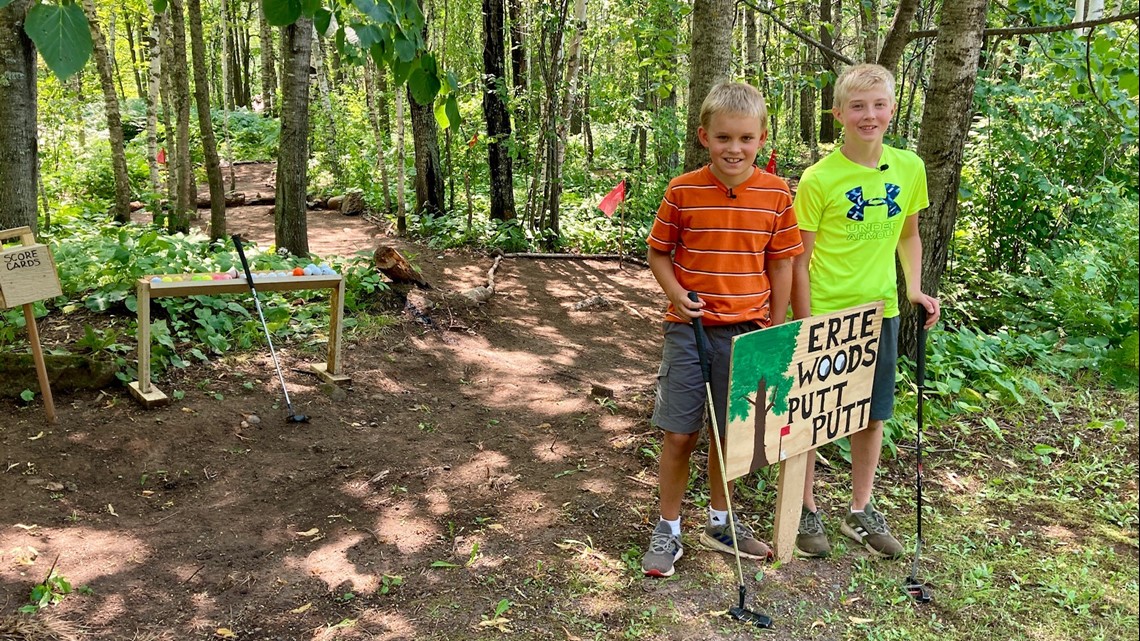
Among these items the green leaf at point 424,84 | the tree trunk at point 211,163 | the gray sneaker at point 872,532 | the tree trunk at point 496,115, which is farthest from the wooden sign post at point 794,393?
the tree trunk at point 496,115

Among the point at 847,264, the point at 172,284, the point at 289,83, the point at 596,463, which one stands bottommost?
the point at 596,463

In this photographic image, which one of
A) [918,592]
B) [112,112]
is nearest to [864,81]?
[918,592]

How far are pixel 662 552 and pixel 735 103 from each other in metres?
1.79

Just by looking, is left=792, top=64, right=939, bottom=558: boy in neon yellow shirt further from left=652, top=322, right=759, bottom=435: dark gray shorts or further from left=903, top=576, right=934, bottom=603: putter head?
left=652, top=322, right=759, bottom=435: dark gray shorts

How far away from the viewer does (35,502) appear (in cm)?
384

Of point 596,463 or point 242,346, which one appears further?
point 242,346

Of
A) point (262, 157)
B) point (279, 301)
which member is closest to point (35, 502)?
point (279, 301)

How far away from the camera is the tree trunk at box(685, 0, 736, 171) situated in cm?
467

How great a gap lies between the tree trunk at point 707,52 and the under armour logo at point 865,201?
1566 mm

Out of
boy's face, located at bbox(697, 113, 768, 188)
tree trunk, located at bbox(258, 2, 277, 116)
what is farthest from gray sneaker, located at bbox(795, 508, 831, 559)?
tree trunk, located at bbox(258, 2, 277, 116)

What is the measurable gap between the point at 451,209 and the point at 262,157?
41.2 ft

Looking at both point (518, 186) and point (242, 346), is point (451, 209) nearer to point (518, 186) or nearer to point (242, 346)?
point (518, 186)

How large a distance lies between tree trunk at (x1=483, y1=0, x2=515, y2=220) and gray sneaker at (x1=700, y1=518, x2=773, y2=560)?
8.00 metres

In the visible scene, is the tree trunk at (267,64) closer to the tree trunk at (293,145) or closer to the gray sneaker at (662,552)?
the tree trunk at (293,145)
